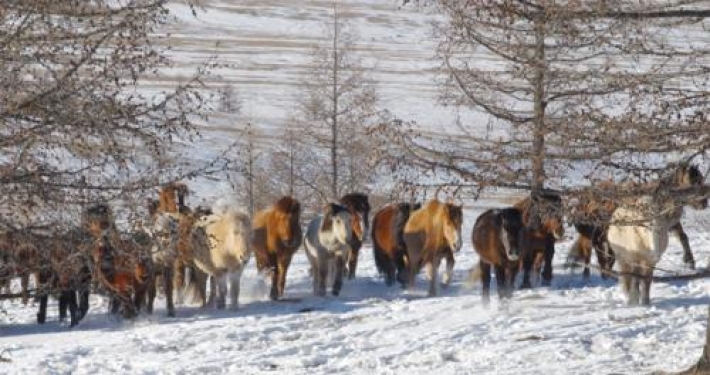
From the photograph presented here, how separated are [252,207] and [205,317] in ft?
59.0

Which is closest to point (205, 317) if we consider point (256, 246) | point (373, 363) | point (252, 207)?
point (256, 246)

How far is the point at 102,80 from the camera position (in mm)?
9938

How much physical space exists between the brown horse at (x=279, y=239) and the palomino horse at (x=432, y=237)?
1.72 m

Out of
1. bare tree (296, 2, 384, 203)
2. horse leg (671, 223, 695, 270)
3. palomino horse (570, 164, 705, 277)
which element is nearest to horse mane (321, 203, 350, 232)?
palomino horse (570, 164, 705, 277)

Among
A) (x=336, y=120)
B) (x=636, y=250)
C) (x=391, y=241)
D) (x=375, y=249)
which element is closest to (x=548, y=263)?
(x=391, y=241)

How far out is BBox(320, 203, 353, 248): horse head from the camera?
19.2 m

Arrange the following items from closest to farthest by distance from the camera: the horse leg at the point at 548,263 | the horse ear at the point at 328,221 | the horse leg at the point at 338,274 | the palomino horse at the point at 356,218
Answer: the horse leg at the point at 548,263
the horse leg at the point at 338,274
the horse ear at the point at 328,221
the palomino horse at the point at 356,218

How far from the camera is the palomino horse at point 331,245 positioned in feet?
63.1

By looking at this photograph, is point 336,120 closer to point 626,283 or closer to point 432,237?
point 432,237

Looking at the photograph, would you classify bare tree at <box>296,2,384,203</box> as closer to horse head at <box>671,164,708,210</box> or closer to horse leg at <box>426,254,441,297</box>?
horse leg at <box>426,254,441,297</box>

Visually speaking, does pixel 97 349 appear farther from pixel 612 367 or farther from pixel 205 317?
pixel 612 367

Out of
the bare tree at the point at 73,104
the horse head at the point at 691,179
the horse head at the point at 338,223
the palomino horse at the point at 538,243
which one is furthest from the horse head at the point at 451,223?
the bare tree at the point at 73,104

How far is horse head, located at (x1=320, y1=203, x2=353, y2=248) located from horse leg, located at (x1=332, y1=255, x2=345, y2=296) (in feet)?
1.02

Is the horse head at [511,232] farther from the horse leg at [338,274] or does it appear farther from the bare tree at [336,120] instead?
the bare tree at [336,120]
